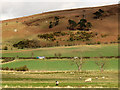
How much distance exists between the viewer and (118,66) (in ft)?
333

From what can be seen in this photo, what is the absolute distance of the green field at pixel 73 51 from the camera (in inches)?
5344

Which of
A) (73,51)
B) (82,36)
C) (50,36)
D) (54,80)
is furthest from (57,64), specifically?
(50,36)

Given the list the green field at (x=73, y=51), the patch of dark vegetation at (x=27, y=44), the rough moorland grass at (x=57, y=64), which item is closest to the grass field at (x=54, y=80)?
the rough moorland grass at (x=57, y=64)

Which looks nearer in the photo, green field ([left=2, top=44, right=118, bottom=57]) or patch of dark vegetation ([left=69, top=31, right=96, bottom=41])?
green field ([left=2, top=44, right=118, bottom=57])

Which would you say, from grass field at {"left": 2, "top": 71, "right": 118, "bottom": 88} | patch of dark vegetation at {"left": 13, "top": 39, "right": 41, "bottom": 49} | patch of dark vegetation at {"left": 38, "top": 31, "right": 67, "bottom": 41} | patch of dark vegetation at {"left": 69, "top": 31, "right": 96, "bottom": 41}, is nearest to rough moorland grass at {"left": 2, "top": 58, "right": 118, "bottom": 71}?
grass field at {"left": 2, "top": 71, "right": 118, "bottom": 88}

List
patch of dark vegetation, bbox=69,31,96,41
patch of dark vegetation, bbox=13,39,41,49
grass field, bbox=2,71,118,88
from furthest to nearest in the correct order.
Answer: patch of dark vegetation, bbox=69,31,96,41 → patch of dark vegetation, bbox=13,39,41,49 → grass field, bbox=2,71,118,88

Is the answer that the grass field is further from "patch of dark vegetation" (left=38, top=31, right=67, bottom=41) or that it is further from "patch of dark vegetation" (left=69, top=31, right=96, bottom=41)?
"patch of dark vegetation" (left=38, top=31, right=67, bottom=41)

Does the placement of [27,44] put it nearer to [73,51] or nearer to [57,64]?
[73,51]

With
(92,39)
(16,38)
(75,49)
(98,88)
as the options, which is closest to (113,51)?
(75,49)

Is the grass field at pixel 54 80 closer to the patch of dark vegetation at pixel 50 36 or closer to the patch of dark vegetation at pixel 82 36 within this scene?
the patch of dark vegetation at pixel 82 36

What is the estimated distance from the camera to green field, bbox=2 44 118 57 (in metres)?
136

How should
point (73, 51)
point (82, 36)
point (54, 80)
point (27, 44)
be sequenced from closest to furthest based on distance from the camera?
1. point (54, 80)
2. point (73, 51)
3. point (27, 44)
4. point (82, 36)

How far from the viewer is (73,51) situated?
5659 inches

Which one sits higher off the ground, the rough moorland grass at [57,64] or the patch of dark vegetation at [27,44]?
the patch of dark vegetation at [27,44]
